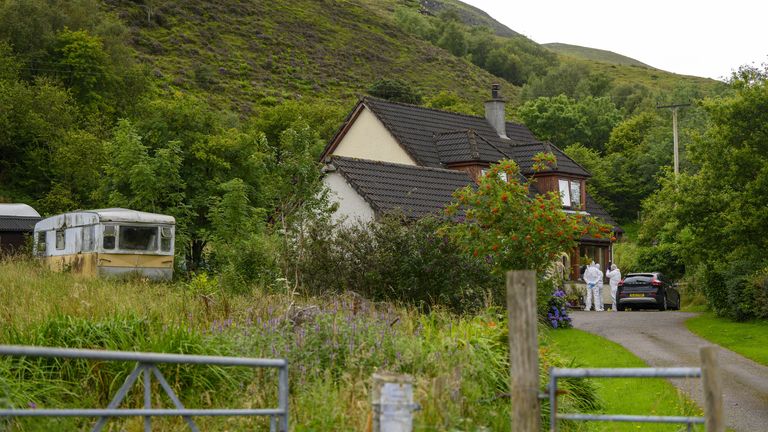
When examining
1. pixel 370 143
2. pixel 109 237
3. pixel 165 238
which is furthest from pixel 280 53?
pixel 109 237

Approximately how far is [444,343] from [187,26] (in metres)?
111

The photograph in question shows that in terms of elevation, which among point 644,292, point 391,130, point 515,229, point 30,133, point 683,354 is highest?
point 30,133

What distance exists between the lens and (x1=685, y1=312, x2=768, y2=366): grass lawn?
76.6ft

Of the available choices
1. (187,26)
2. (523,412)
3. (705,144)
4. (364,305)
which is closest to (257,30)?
(187,26)

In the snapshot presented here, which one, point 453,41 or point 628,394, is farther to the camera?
point 453,41

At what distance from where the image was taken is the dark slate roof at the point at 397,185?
35.1 metres

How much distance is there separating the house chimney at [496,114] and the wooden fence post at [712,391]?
48.2 m

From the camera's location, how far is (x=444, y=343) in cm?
1254

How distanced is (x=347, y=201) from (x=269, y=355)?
2382 cm

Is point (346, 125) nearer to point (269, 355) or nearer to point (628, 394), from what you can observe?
point (628, 394)

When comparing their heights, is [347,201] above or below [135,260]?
above

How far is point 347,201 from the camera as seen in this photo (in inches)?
1398

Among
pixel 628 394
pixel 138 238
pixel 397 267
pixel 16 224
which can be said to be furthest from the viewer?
pixel 16 224

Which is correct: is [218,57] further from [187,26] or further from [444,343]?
[444,343]
